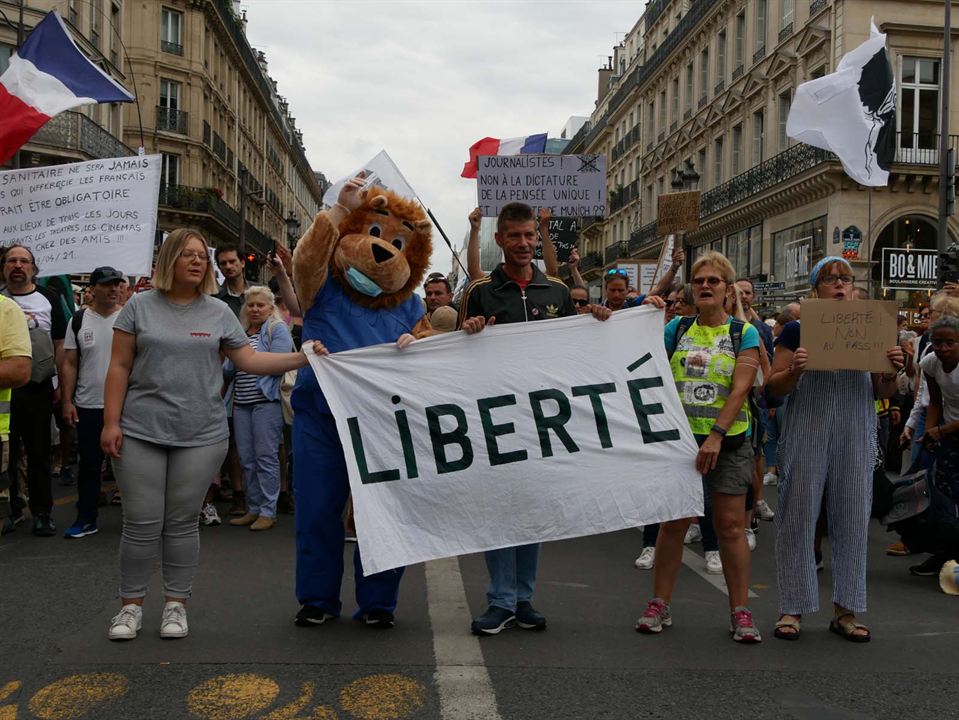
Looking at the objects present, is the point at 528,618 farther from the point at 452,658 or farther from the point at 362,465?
the point at 362,465

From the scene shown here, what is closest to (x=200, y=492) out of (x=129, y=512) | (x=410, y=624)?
(x=129, y=512)

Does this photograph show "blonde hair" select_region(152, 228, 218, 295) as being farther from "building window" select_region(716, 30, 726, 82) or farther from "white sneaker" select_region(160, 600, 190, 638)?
"building window" select_region(716, 30, 726, 82)

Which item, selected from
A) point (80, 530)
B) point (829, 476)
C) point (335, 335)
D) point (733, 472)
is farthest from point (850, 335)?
point (80, 530)

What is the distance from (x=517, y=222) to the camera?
16.8 feet

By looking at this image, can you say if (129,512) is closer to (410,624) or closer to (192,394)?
(192,394)

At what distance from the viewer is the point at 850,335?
5000 mm

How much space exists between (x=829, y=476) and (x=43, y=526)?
17.5 feet

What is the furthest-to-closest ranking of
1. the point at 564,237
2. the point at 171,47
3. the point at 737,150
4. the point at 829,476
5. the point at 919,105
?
1. the point at 171,47
2. the point at 737,150
3. the point at 919,105
4. the point at 564,237
5. the point at 829,476

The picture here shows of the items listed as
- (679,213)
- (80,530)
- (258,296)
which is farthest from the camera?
(679,213)

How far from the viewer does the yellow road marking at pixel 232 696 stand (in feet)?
12.6

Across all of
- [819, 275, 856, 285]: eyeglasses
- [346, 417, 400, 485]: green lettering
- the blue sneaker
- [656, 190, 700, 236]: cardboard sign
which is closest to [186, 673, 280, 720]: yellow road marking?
[346, 417, 400, 485]: green lettering

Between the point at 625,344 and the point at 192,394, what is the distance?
2078 mm

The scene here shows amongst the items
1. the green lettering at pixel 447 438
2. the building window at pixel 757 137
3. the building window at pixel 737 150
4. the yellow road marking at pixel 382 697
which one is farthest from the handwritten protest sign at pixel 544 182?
the building window at pixel 737 150

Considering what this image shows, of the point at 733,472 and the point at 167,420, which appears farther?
the point at 733,472
